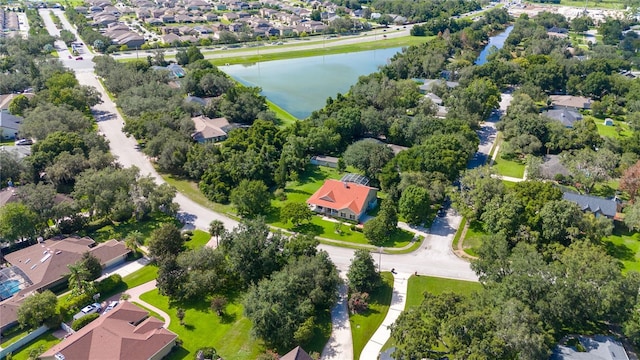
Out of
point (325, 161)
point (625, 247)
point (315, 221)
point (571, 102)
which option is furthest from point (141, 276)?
point (571, 102)

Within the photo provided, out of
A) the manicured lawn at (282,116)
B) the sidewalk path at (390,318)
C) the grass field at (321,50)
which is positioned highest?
the grass field at (321,50)

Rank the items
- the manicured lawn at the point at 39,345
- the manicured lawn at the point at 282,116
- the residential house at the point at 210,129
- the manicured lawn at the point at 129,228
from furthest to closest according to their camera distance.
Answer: the manicured lawn at the point at 282,116, the residential house at the point at 210,129, the manicured lawn at the point at 129,228, the manicured lawn at the point at 39,345

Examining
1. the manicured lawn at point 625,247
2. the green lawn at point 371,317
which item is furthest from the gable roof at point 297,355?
the manicured lawn at point 625,247

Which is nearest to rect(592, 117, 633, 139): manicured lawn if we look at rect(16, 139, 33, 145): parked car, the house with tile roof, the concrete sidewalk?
the house with tile roof

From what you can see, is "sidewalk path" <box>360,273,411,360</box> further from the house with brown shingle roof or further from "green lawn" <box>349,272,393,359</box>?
the house with brown shingle roof

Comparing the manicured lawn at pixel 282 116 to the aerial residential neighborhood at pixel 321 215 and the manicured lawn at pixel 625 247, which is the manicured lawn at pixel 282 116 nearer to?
the aerial residential neighborhood at pixel 321 215

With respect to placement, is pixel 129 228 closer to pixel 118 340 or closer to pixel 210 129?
pixel 118 340
